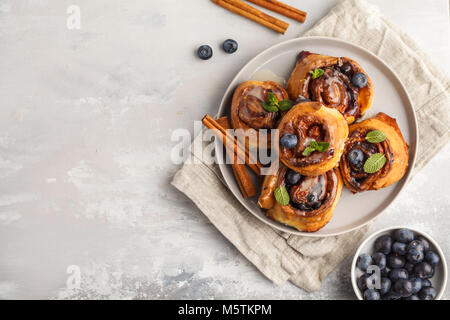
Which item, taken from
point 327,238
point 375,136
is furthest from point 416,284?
point 375,136

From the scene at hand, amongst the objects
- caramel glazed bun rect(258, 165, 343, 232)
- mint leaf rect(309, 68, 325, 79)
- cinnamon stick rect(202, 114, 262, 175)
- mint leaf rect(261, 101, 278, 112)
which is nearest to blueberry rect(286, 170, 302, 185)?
caramel glazed bun rect(258, 165, 343, 232)

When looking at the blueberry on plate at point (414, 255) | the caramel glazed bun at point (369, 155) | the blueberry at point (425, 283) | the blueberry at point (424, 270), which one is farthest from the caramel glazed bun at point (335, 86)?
the blueberry at point (425, 283)

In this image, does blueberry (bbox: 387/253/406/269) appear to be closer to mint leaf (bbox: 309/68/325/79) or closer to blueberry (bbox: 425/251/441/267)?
blueberry (bbox: 425/251/441/267)

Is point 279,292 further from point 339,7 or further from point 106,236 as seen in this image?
point 339,7

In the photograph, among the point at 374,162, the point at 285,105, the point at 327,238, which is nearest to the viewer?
the point at 374,162

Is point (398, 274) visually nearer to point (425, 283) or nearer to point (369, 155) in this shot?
point (425, 283)

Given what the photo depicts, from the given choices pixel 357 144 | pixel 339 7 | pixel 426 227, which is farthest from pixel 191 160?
pixel 426 227
